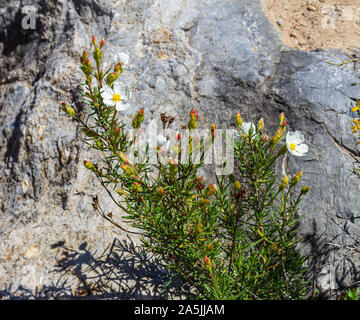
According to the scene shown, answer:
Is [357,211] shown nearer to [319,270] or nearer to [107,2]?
[319,270]

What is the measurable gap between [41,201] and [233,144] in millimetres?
2001

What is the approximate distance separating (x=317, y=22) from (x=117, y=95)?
116 inches

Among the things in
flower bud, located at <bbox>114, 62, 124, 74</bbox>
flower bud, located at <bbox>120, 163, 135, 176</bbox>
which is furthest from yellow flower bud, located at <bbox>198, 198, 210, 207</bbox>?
flower bud, located at <bbox>114, 62, 124, 74</bbox>

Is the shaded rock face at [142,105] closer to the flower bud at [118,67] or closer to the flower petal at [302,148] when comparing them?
the flower petal at [302,148]

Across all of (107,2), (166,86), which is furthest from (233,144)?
(107,2)

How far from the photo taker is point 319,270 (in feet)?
8.39

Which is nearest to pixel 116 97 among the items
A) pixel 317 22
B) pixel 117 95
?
pixel 117 95

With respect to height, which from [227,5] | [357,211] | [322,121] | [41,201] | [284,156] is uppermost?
[227,5]

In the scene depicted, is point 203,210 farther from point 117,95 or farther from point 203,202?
point 117,95

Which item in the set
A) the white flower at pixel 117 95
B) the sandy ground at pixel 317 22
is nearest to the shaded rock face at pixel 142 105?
the sandy ground at pixel 317 22

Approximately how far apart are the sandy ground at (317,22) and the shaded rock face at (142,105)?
185 mm

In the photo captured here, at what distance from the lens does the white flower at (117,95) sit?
185cm
